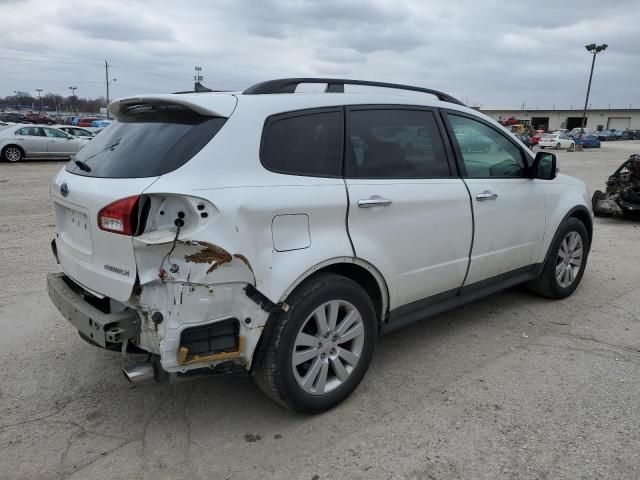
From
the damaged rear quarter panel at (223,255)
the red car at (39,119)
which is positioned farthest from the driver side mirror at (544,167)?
the red car at (39,119)

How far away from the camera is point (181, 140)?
267cm

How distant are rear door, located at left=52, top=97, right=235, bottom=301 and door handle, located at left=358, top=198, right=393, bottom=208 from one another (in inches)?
36.2

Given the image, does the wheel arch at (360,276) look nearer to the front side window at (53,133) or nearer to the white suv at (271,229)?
the white suv at (271,229)

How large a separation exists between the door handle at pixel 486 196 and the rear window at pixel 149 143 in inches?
79.4

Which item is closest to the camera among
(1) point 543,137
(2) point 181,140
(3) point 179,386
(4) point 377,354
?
(2) point 181,140

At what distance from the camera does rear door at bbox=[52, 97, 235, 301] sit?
2.57 metres

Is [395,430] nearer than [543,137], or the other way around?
[395,430]

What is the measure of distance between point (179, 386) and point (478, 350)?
2.19m

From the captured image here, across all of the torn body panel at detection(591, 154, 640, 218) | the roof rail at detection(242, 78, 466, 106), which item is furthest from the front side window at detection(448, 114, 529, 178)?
the torn body panel at detection(591, 154, 640, 218)

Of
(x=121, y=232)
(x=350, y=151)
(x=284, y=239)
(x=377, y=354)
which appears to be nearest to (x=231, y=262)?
(x=284, y=239)

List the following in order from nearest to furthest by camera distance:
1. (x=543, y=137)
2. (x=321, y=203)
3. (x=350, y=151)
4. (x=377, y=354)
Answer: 1. (x=321, y=203)
2. (x=350, y=151)
3. (x=377, y=354)
4. (x=543, y=137)

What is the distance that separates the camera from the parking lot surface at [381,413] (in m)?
2.65

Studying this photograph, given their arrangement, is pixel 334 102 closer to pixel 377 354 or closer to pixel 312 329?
pixel 312 329

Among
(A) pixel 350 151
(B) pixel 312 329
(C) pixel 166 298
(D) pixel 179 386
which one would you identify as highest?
(A) pixel 350 151
